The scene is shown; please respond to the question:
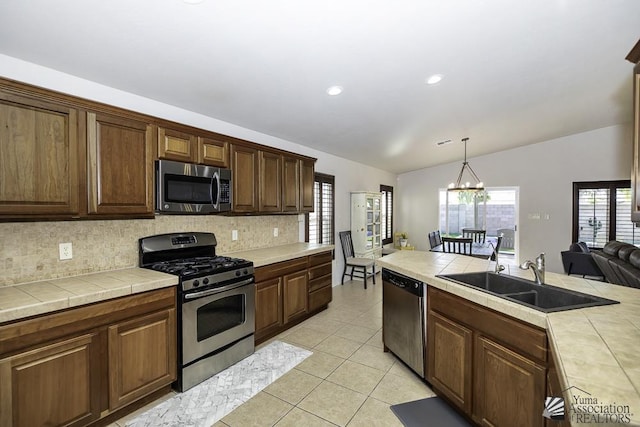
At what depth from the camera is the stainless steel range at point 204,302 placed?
235 centimetres

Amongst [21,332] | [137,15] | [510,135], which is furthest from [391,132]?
[21,332]

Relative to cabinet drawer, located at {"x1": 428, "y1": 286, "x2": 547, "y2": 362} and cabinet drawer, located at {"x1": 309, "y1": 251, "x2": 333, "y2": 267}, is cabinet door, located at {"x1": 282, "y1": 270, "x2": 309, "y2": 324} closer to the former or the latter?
cabinet drawer, located at {"x1": 309, "y1": 251, "x2": 333, "y2": 267}

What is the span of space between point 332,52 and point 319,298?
2922mm

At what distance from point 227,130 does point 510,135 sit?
5.09 m

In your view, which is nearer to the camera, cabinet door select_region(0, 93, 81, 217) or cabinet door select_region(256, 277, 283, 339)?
cabinet door select_region(0, 93, 81, 217)

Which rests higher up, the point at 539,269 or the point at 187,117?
the point at 187,117

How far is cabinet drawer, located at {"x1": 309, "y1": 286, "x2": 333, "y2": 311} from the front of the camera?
3.84 meters

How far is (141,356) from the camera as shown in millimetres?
2100

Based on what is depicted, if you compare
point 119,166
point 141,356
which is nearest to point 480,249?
point 141,356

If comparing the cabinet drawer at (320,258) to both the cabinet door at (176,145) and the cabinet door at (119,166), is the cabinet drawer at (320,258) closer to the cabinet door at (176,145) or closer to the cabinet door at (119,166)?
the cabinet door at (176,145)

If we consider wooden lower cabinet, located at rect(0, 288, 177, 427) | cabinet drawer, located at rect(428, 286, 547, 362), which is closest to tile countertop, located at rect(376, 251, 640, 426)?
cabinet drawer, located at rect(428, 286, 547, 362)

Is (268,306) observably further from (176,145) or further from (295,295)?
(176,145)

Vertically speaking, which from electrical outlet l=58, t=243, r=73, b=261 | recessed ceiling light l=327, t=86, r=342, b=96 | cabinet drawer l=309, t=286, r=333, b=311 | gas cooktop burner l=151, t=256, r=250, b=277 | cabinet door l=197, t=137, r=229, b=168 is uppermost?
recessed ceiling light l=327, t=86, r=342, b=96

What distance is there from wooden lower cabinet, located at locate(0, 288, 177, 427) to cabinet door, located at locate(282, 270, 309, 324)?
1.31 meters
